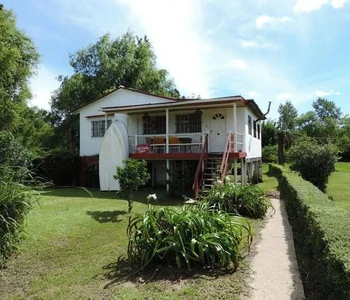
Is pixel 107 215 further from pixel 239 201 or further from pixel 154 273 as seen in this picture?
pixel 154 273

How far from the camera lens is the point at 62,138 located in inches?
1243

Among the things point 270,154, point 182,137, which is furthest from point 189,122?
point 270,154

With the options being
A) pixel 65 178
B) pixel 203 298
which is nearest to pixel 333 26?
pixel 203 298

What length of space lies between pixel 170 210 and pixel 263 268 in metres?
1.79

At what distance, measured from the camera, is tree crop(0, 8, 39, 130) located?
14367 millimetres

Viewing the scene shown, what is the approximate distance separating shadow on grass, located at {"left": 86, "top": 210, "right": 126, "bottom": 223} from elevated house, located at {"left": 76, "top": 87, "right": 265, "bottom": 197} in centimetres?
391

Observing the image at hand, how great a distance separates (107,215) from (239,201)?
3773 mm

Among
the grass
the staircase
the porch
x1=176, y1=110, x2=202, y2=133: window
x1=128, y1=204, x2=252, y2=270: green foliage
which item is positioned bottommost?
the grass

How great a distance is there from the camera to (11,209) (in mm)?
5023

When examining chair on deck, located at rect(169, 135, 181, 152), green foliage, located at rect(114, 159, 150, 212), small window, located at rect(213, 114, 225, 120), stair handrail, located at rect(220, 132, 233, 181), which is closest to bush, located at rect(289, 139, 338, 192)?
small window, located at rect(213, 114, 225, 120)

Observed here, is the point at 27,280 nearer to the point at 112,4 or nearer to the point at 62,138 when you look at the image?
the point at 112,4

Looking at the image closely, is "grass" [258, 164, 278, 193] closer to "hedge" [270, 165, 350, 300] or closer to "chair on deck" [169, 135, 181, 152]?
"chair on deck" [169, 135, 181, 152]

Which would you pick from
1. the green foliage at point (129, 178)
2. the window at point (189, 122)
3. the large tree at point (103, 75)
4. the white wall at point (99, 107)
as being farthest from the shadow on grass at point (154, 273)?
the large tree at point (103, 75)

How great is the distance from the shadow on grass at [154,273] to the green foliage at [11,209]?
1659 millimetres
